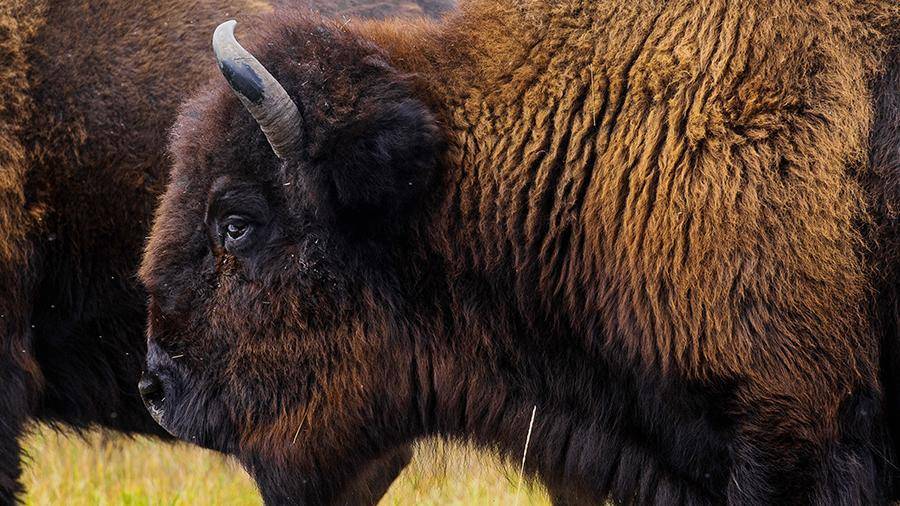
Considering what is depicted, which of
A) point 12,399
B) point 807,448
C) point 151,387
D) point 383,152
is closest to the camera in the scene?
point 807,448

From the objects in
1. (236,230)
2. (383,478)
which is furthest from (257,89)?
(383,478)

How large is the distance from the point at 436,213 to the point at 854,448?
143 cm

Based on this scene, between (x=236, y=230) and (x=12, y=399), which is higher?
(x=236, y=230)

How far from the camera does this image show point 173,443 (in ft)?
17.3

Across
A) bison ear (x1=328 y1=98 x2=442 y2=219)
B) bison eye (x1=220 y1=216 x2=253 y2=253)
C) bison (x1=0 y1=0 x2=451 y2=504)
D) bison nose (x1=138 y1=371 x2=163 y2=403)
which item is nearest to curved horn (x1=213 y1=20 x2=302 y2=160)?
bison ear (x1=328 y1=98 x2=442 y2=219)

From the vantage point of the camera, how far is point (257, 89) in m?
3.53

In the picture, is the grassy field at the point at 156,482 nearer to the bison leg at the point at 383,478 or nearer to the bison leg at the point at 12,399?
the bison leg at the point at 383,478

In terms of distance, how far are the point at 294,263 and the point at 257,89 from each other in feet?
1.90

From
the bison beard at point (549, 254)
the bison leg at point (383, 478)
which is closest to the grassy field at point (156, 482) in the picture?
the bison leg at point (383, 478)

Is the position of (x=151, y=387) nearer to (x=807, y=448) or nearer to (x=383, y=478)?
(x=383, y=478)

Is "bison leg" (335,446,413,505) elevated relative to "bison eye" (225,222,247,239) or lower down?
lower down

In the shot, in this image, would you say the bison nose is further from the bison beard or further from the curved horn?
the curved horn

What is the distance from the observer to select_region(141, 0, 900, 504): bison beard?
11.2 feet

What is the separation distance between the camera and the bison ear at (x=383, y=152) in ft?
11.8
